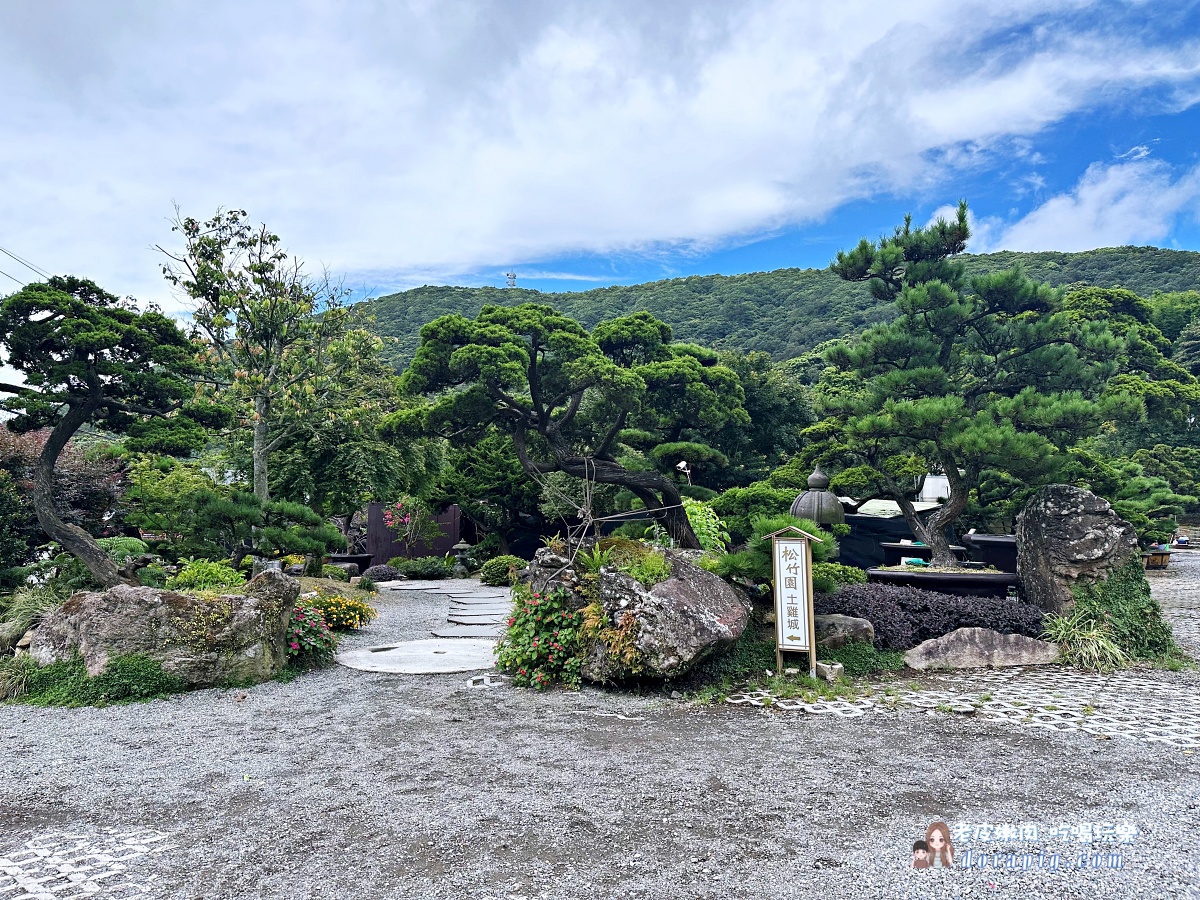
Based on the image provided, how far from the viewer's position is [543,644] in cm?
570

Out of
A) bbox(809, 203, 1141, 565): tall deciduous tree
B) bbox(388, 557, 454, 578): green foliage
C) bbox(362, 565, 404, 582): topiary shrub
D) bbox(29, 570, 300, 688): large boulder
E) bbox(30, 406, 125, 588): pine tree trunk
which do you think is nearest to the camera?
bbox(29, 570, 300, 688): large boulder

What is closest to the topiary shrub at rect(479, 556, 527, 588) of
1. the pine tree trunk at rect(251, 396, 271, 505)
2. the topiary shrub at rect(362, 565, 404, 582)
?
the topiary shrub at rect(362, 565, 404, 582)

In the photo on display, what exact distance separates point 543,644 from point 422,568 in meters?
10.6

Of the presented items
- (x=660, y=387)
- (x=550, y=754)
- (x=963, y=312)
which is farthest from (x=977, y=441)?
(x=550, y=754)

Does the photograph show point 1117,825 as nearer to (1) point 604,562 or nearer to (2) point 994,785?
(2) point 994,785

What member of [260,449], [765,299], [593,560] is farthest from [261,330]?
[765,299]

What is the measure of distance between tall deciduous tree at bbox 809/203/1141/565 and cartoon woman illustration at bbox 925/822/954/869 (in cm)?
654

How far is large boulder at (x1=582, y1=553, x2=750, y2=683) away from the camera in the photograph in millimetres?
5172

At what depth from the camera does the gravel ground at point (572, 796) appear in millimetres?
2600

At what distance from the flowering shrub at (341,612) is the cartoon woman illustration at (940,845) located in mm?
6757

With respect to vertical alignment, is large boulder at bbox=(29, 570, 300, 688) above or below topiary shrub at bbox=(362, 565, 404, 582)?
above

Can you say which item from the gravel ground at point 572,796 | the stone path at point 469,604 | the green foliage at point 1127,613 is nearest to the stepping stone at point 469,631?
the stone path at point 469,604

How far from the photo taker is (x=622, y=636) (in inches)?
209

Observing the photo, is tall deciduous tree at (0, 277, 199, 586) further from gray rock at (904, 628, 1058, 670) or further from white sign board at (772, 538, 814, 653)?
gray rock at (904, 628, 1058, 670)
